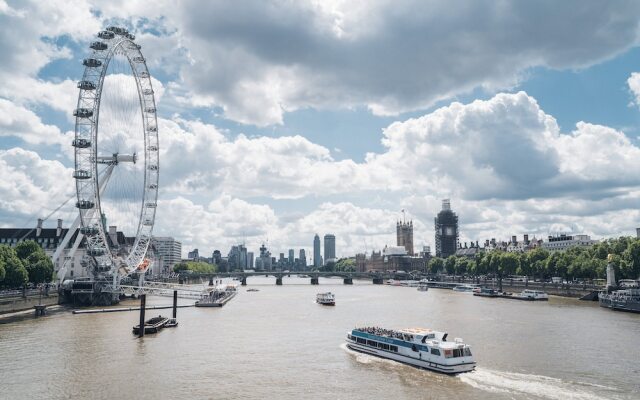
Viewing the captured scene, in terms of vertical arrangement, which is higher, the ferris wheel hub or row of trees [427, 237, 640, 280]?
the ferris wheel hub

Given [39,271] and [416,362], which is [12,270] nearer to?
[39,271]

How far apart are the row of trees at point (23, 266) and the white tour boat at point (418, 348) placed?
6060cm

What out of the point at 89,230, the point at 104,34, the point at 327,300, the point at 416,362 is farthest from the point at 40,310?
the point at 416,362

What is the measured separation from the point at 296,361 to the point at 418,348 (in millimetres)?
11889

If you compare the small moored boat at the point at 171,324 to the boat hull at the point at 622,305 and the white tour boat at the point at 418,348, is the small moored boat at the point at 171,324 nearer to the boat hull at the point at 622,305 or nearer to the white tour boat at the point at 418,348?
the white tour boat at the point at 418,348

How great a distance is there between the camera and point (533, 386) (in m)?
41.9

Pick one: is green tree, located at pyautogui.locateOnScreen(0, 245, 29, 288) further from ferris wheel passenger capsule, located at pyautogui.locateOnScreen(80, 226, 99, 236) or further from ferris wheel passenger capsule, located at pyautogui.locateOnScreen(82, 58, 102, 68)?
ferris wheel passenger capsule, located at pyautogui.locateOnScreen(82, 58, 102, 68)

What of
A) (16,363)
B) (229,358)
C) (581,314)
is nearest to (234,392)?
(229,358)

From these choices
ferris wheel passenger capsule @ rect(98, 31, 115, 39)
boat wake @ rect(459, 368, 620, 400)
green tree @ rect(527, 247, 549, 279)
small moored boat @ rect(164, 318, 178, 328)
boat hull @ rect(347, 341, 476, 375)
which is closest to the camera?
boat wake @ rect(459, 368, 620, 400)

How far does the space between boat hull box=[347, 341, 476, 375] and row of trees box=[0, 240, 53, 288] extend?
60117 mm

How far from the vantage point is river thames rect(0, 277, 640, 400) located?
41781 millimetres

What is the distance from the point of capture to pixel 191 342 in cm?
6391

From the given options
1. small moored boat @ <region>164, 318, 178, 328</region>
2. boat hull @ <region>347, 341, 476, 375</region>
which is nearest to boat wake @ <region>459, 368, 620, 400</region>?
boat hull @ <region>347, 341, 476, 375</region>

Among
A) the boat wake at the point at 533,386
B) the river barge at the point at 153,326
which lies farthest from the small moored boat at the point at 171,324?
the boat wake at the point at 533,386
